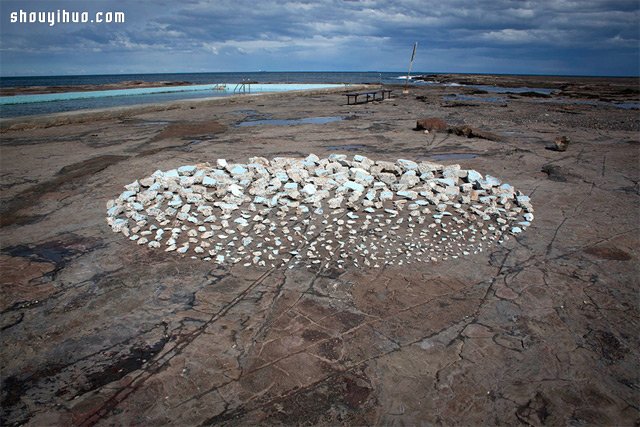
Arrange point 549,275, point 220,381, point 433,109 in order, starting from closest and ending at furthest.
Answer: point 220,381
point 549,275
point 433,109

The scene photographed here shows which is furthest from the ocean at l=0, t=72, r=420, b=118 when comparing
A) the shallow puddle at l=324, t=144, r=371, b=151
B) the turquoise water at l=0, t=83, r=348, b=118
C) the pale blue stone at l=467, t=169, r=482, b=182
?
the pale blue stone at l=467, t=169, r=482, b=182

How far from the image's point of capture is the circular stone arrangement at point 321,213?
4.64 meters

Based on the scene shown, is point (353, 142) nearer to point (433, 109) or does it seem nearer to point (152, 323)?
point (152, 323)

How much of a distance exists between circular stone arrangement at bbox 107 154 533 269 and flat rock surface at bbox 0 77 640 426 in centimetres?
26

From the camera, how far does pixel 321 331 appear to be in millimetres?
3230

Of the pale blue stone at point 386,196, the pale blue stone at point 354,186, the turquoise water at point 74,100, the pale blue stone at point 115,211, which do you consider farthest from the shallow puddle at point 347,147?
the turquoise water at point 74,100

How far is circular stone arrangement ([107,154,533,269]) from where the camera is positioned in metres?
4.64

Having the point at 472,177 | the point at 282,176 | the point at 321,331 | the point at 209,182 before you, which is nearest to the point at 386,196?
the point at 472,177

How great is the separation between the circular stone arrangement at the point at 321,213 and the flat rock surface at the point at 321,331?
260 mm

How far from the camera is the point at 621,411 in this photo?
2463 millimetres

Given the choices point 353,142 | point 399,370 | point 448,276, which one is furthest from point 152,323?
point 353,142

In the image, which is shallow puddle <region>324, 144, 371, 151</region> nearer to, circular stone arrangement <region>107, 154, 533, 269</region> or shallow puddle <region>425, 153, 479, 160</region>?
shallow puddle <region>425, 153, 479, 160</region>

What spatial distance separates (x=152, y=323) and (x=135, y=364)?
0.51 metres

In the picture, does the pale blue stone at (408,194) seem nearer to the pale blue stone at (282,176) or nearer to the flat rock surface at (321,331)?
the flat rock surface at (321,331)
